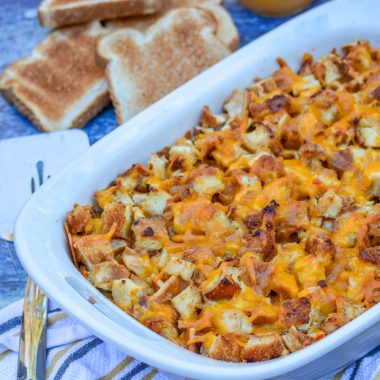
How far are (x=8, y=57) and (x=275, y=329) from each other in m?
2.01

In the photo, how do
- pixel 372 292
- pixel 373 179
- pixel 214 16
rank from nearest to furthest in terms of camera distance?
pixel 372 292 → pixel 373 179 → pixel 214 16

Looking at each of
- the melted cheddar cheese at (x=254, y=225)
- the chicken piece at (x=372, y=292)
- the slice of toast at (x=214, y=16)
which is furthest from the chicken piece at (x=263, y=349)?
the slice of toast at (x=214, y=16)

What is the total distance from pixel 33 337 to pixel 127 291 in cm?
32

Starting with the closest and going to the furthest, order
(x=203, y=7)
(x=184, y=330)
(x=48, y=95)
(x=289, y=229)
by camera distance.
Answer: (x=184, y=330)
(x=289, y=229)
(x=48, y=95)
(x=203, y=7)

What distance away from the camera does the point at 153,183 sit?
192cm

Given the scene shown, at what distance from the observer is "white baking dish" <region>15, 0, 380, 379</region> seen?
4.69ft

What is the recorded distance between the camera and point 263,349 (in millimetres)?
1462

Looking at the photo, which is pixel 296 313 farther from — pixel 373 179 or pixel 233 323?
pixel 373 179

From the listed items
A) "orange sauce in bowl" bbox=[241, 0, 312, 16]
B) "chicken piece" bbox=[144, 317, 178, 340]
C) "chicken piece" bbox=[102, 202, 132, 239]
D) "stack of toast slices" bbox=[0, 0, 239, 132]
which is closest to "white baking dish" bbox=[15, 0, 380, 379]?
"chicken piece" bbox=[144, 317, 178, 340]

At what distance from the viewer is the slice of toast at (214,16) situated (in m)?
2.79

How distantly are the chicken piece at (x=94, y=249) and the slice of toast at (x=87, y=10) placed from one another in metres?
1.41

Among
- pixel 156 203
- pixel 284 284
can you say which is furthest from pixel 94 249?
pixel 284 284

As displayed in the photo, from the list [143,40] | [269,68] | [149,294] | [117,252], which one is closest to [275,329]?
[149,294]

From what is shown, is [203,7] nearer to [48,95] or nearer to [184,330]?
[48,95]
